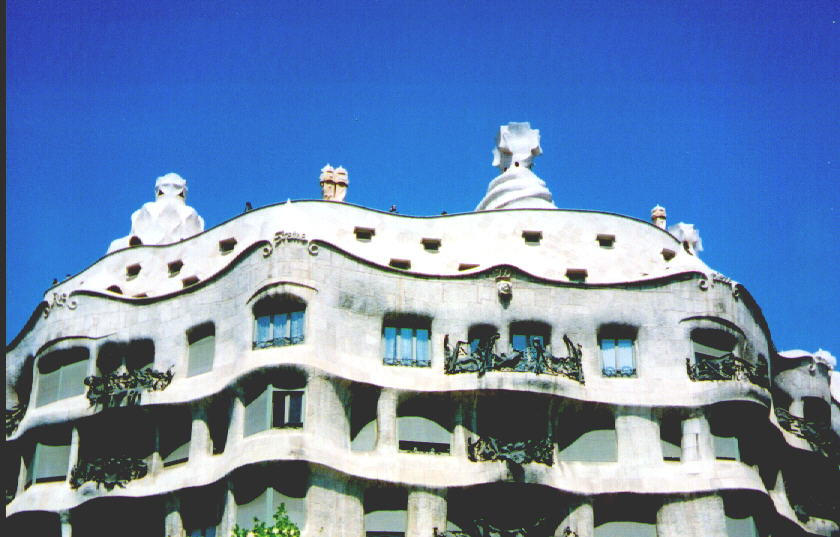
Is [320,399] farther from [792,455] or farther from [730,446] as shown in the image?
[792,455]

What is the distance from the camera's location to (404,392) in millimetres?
42469

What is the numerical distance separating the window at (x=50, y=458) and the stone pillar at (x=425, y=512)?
11.0m

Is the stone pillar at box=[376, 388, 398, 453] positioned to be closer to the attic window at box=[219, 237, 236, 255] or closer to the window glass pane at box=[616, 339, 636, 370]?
the window glass pane at box=[616, 339, 636, 370]

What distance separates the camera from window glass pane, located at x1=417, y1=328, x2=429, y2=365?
1714 inches

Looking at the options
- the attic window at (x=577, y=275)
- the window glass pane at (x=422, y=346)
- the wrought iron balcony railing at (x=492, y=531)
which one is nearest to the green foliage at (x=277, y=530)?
the wrought iron balcony railing at (x=492, y=531)

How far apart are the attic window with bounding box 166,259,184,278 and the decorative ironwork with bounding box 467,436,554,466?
12.1 meters

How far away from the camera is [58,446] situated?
45.0 metres

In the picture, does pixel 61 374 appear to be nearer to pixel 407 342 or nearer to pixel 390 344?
pixel 390 344

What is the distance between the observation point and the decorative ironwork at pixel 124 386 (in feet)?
144

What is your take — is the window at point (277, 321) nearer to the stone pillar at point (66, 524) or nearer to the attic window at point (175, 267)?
the attic window at point (175, 267)

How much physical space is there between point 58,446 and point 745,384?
20.7 m

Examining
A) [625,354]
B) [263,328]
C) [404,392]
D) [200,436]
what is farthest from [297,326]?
[625,354]

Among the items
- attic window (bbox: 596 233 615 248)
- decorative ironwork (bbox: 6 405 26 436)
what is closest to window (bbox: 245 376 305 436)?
decorative ironwork (bbox: 6 405 26 436)

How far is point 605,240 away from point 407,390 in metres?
9.52
